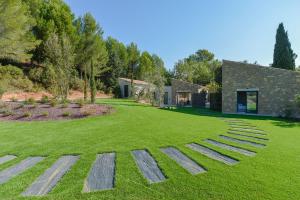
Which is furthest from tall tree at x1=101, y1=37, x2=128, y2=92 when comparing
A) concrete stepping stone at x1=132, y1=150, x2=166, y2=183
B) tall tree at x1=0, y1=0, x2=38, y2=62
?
concrete stepping stone at x1=132, y1=150, x2=166, y2=183

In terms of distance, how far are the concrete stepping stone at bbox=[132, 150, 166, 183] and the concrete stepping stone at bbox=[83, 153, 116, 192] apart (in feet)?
1.92

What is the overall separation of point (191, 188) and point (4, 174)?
3741 millimetres

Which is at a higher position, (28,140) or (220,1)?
(220,1)

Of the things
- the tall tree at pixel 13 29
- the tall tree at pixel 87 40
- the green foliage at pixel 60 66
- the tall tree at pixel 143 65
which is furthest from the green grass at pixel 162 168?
the tall tree at pixel 143 65

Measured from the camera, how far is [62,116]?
1154 cm

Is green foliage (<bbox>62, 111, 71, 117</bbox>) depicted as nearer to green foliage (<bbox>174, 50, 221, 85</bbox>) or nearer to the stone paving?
the stone paving

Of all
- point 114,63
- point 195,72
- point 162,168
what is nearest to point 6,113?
point 162,168

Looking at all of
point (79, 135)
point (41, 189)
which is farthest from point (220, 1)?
point (41, 189)

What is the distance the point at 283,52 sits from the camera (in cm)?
2389

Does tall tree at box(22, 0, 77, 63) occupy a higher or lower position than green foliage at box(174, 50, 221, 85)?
higher

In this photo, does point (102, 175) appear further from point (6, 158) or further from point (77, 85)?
point (77, 85)

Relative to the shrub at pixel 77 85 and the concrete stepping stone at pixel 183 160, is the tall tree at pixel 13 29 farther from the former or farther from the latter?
the concrete stepping stone at pixel 183 160

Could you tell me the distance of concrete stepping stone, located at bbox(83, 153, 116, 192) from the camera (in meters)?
3.58

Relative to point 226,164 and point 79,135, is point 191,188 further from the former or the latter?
point 79,135
